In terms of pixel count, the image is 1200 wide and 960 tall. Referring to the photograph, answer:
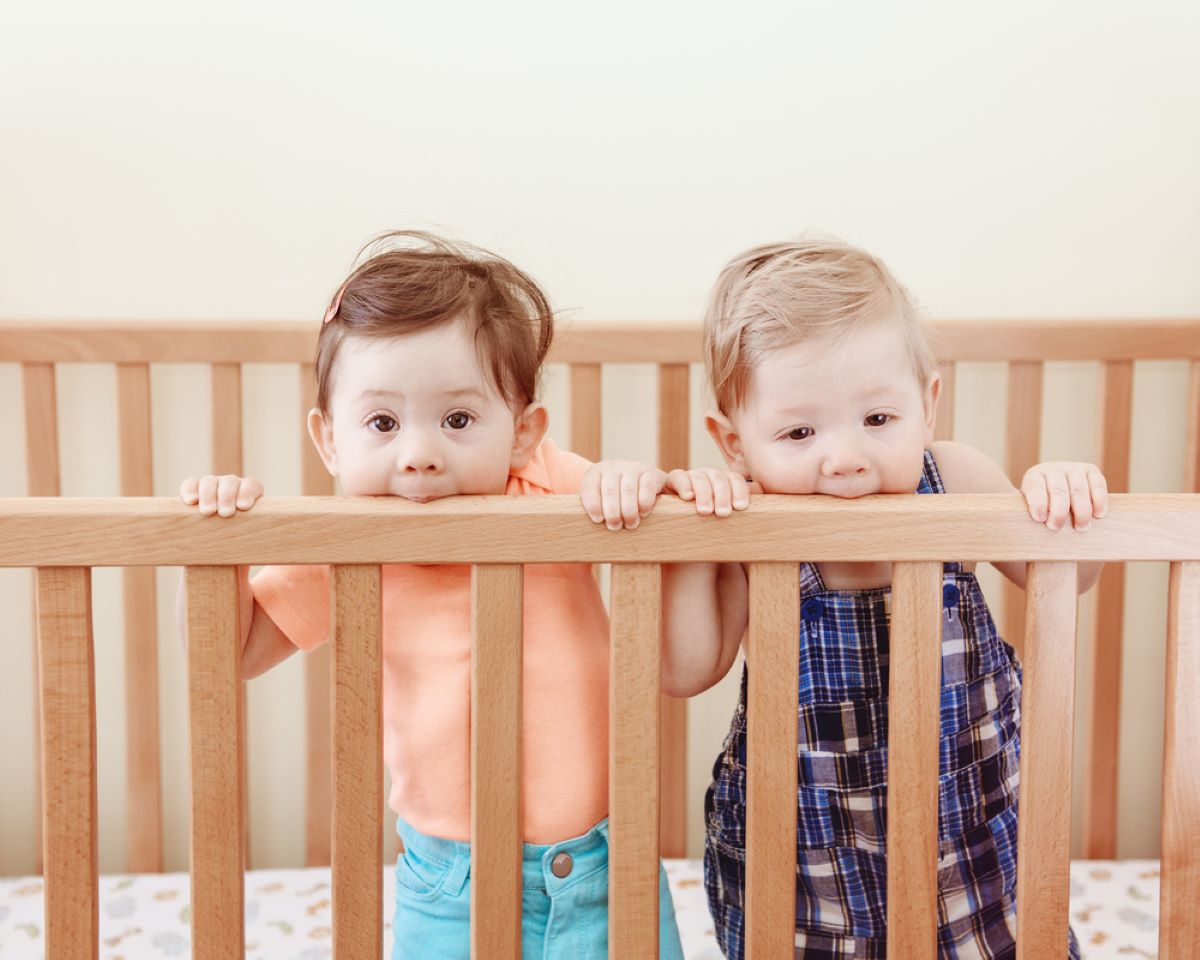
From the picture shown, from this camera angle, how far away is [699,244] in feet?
5.08

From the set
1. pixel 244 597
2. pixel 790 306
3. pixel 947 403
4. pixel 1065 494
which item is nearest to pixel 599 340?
pixel 947 403

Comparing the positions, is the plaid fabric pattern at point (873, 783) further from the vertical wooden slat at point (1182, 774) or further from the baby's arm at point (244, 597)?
the baby's arm at point (244, 597)

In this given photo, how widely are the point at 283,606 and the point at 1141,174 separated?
118cm

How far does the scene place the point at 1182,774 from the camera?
31.9 inches

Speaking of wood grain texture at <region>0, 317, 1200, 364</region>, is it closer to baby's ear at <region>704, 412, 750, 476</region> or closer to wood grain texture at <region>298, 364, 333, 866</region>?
wood grain texture at <region>298, 364, 333, 866</region>

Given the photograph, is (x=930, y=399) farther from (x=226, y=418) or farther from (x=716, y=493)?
(x=226, y=418)

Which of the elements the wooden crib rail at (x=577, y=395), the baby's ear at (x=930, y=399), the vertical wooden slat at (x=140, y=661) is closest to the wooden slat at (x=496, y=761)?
the baby's ear at (x=930, y=399)

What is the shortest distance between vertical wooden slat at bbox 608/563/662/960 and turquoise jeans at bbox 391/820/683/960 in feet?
0.32

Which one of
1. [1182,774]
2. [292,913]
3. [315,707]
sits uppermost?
[1182,774]

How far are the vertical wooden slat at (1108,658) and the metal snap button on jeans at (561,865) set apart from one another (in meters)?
0.80

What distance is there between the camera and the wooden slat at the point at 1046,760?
31.2 inches

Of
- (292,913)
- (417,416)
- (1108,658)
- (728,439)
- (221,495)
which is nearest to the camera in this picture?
(221,495)

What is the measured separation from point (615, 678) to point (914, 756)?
7.7 inches

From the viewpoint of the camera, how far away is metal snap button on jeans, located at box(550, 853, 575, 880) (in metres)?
0.91
